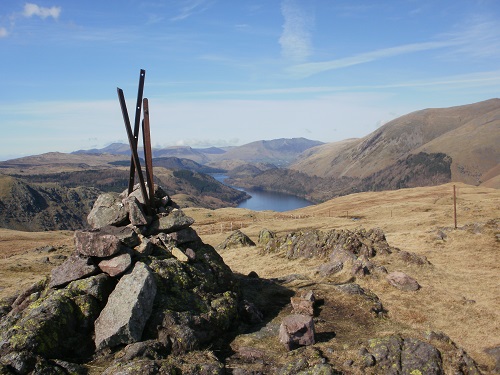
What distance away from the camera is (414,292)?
2494cm

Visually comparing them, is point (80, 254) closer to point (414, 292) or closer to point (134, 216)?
point (134, 216)

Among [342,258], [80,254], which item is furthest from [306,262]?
[80,254]

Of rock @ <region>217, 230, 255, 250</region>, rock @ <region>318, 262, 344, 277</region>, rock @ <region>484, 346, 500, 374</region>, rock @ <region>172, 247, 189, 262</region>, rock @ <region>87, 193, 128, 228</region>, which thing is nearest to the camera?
rock @ <region>484, 346, 500, 374</region>

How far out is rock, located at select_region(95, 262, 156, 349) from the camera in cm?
1444

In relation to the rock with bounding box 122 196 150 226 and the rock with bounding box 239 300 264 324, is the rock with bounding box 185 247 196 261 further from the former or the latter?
the rock with bounding box 239 300 264 324

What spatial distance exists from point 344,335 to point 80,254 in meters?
13.2

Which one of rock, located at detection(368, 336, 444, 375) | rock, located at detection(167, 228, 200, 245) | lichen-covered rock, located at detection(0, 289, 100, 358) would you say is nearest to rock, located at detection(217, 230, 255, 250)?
rock, located at detection(167, 228, 200, 245)

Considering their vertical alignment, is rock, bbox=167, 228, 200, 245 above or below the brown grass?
above

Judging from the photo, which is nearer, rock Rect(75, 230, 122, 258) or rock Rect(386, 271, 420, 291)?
rock Rect(75, 230, 122, 258)

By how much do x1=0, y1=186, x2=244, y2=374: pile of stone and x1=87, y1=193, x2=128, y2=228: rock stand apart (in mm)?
55

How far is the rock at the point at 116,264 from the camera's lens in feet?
55.1

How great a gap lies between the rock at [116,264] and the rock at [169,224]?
359 centimetres

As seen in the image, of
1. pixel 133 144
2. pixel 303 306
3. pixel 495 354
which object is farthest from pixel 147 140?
pixel 495 354

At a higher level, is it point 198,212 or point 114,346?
point 114,346
